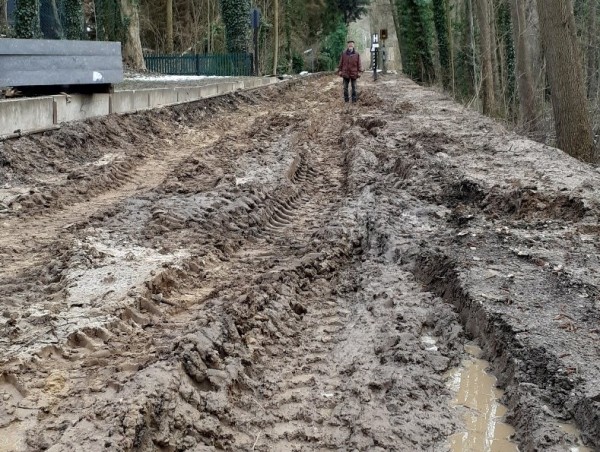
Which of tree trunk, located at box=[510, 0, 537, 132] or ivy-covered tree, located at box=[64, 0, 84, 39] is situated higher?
ivy-covered tree, located at box=[64, 0, 84, 39]

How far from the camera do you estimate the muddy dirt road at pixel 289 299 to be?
3.93 m

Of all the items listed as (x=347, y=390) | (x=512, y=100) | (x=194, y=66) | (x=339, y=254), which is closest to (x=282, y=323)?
(x=347, y=390)

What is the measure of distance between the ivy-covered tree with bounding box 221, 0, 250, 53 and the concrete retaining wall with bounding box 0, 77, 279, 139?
48.8 feet

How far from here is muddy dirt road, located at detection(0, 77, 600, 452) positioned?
3.93 m

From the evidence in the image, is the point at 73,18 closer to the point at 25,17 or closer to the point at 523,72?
the point at 25,17

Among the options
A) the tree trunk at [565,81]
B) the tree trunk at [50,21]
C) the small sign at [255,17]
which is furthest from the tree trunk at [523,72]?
the tree trunk at [50,21]

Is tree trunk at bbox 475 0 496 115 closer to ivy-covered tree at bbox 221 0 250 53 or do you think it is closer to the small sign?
the small sign

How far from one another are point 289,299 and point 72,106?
26.4 ft

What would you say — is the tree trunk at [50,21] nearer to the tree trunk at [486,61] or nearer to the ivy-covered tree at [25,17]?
the ivy-covered tree at [25,17]

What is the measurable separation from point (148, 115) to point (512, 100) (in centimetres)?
1831

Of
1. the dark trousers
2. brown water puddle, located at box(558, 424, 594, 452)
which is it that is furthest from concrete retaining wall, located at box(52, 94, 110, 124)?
brown water puddle, located at box(558, 424, 594, 452)

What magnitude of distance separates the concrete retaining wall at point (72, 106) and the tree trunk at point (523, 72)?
8.45m

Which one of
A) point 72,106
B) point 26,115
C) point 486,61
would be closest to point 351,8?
point 486,61

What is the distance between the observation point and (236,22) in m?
33.5
